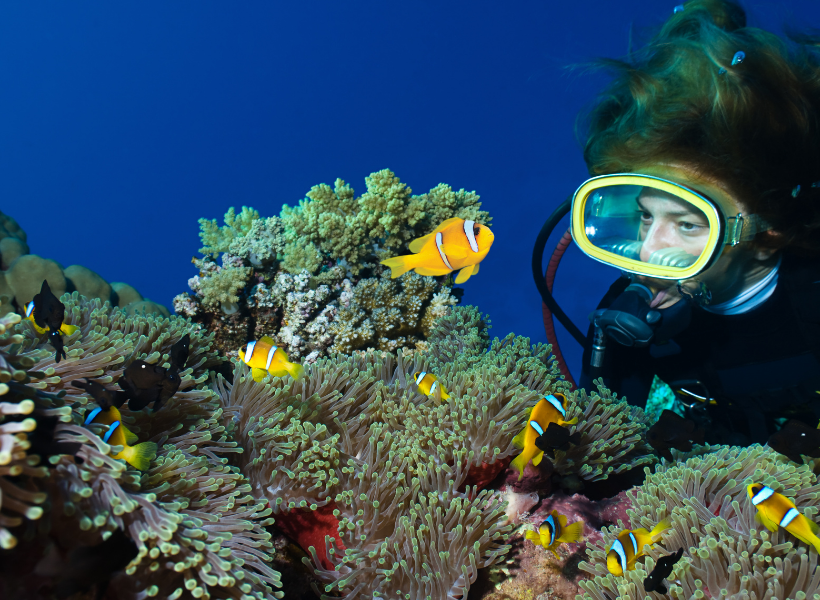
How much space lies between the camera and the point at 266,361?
5.32 ft

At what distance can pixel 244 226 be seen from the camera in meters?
3.60

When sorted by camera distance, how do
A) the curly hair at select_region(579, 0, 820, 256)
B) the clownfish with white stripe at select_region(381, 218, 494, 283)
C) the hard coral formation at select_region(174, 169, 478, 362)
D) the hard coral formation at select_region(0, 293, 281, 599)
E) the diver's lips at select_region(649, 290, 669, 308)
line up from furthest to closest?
the hard coral formation at select_region(174, 169, 478, 362)
the diver's lips at select_region(649, 290, 669, 308)
the curly hair at select_region(579, 0, 820, 256)
the clownfish with white stripe at select_region(381, 218, 494, 283)
the hard coral formation at select_region(0, 293, 281, 599)

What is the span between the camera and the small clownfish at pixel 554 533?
124 cm

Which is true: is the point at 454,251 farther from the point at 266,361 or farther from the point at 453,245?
the point at 266,361

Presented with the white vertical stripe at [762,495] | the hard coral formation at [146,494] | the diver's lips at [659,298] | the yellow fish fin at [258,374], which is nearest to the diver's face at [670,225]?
the diver's lips at [659,298]

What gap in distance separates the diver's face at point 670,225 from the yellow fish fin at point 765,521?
123 centimetres

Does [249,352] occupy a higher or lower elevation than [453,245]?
lower

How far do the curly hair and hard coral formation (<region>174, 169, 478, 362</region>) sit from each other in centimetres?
151

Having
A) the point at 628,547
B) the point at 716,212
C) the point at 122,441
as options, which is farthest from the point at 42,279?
the point at 716,212

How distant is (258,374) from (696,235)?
2.04 metres

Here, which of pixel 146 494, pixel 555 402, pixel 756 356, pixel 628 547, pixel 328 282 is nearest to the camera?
pixel 146 494

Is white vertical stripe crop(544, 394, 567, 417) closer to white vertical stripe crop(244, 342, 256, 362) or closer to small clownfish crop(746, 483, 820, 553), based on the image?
small clownfish crop(746, 483, 820, 553)

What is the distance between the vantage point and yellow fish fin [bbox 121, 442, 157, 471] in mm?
944

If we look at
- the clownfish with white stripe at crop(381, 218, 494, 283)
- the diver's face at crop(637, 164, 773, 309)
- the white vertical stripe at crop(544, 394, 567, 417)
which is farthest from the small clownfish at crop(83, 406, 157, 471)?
the diver's face at crop(637, 164, 773, 309)
